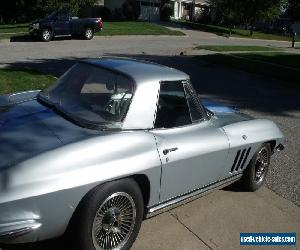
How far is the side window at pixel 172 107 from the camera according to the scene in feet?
14.2

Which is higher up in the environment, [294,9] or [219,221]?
[294,9]

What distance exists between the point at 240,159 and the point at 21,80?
725cm

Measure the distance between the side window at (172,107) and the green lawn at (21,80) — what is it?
18.6 ft

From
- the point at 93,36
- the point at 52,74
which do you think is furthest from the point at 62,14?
the point at 52,74

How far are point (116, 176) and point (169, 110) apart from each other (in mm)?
1127

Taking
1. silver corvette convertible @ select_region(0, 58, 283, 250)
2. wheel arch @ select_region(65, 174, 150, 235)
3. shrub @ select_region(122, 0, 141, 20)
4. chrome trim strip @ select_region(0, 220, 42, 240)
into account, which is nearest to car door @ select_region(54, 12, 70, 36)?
silver corvette convertible @ select_region(0, 58, 283, 250)

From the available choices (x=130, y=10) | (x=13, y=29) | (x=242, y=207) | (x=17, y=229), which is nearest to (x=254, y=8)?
(x=130, y=10)

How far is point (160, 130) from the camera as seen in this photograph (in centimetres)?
422

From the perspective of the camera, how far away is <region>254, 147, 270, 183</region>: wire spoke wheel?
5520 mm

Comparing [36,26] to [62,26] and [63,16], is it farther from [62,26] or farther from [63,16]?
[63,16]

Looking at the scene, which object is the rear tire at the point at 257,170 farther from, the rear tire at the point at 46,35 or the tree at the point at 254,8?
the tree at the point at 254,8

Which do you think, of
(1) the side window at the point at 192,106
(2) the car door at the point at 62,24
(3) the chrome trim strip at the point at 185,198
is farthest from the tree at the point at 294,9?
(1) the side window at the point at 192,106

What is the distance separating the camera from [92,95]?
4492mm

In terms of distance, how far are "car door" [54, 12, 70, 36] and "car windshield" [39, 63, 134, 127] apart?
20.5 metres
